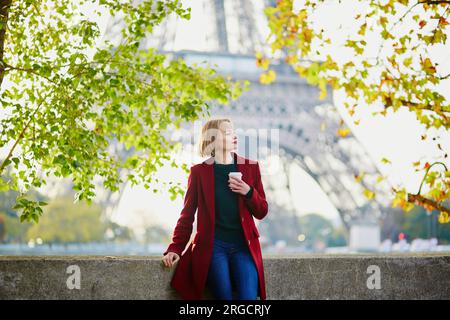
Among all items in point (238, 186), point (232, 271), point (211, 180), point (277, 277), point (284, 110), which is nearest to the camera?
point (238, 186)

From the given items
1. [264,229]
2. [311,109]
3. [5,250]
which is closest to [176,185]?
[311,109]

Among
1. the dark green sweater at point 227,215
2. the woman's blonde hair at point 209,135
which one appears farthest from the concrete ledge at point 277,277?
the woman's blonde hair at point 209,135

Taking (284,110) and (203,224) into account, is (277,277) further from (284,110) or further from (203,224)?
(284,110)

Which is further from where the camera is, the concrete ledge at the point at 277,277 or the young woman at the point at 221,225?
the concrete ledge at the point at 277,277

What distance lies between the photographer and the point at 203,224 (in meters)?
4.34

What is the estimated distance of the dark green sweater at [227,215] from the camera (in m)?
A: 4.32

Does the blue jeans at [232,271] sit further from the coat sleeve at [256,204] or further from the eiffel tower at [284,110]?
the eiffel tower at [284,110]

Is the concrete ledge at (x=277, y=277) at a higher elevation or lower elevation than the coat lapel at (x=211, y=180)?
lower

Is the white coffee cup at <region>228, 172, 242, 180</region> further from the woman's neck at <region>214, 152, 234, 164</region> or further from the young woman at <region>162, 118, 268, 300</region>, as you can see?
the woman's neck at <region>214, 152, 234, 164</region>

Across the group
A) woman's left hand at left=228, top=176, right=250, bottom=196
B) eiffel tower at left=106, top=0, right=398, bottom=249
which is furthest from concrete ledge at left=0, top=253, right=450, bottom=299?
eiffel tower at left=106, top=0, right=398, bottom=249

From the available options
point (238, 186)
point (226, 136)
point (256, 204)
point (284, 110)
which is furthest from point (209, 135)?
point (284, 110)

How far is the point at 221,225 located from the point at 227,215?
77 millimetres
